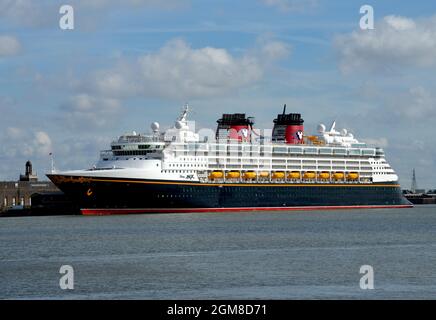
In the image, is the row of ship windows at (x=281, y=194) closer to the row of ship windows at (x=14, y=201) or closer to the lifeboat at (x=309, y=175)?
the lifeboat at (x=309, y=175)

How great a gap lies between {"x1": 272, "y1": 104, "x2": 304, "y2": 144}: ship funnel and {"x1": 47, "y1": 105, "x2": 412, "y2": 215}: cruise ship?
0.11m

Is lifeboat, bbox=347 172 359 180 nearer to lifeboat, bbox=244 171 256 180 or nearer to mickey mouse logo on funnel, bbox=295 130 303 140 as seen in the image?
mickey mouse logo on funnel, bbox=295 130 303 140

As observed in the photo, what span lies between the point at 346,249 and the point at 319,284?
1389cm

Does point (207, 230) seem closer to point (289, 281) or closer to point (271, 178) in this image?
point (289, 281)

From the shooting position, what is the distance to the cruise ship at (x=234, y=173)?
3152 inches

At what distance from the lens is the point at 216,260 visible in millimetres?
41094

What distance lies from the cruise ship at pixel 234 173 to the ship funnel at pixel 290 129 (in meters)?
0.11

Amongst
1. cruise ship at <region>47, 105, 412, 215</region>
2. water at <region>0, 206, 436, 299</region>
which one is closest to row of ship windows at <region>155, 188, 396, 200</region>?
cruise ship at <region>47, 105, 412, 215</region>

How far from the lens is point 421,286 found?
32.2 m

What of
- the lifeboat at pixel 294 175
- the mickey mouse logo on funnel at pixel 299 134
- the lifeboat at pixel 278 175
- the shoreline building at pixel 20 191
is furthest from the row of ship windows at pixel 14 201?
the mickey mouse logo on funnel at pixel 299 134

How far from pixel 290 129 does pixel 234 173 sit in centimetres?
1467

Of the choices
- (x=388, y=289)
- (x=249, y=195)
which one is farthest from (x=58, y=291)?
(x=249, y=195)

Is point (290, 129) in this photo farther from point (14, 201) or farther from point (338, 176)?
point (14, 201)

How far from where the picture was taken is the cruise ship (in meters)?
80.1
